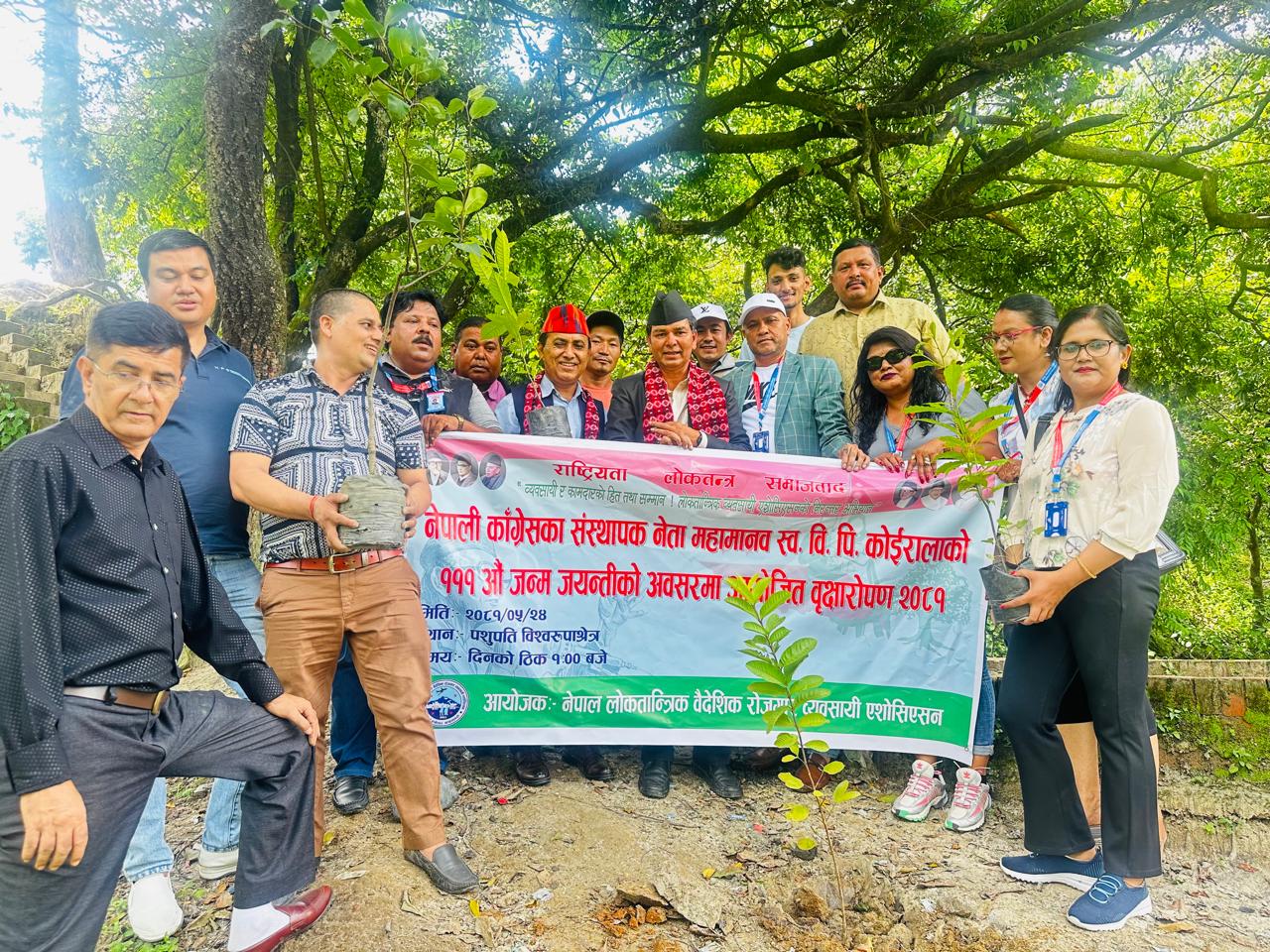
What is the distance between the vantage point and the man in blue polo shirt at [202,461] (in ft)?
9.27

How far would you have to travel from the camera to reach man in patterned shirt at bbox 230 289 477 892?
111 inches

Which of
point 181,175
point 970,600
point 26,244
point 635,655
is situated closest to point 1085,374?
point 970,600

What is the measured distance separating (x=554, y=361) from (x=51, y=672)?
108 inches

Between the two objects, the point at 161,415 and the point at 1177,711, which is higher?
the point at 161,415

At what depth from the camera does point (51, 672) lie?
1.85 meters

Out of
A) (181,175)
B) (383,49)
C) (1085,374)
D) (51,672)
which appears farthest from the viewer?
(181,175)

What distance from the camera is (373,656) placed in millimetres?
2891

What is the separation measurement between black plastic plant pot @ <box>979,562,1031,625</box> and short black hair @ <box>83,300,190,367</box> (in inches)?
114

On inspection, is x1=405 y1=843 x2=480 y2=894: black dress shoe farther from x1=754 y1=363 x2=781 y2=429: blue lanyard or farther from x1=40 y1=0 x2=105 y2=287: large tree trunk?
x1=40 y1=0 x2=105 y2=287: large tree trunk

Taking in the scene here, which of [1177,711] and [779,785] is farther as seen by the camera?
[1177,711]

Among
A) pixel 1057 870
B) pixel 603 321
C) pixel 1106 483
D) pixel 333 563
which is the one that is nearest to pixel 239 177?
pixel 603 321

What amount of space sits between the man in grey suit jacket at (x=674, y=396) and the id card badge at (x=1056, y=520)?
1565mm

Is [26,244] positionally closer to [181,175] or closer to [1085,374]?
[181,175]

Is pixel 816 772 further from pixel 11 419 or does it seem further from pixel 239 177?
pixel 11 419
